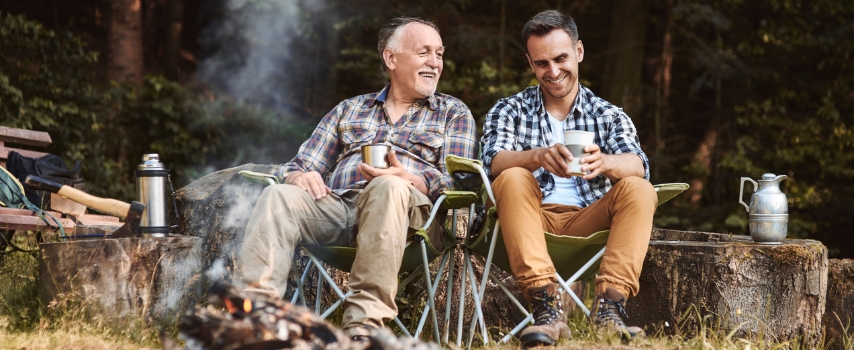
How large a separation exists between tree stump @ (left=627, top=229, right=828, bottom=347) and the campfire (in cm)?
153

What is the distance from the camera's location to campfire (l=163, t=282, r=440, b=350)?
1.67 metres

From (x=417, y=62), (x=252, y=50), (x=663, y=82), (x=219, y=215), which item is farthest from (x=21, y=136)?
(x=663, y=82)

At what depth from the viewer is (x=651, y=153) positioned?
296 inches

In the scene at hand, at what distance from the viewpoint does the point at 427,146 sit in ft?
10.0

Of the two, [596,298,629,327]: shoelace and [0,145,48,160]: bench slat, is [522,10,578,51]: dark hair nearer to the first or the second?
[596,298,629,327]: shoelace

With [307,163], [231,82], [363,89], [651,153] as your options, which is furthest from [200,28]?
[307,163]

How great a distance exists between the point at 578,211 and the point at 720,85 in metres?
5.20

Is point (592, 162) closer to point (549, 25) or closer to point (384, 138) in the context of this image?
point (549, 25)

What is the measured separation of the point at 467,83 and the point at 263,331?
555 cm

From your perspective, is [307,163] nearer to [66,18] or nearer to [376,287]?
[376,287]

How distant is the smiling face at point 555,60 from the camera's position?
2949 millimetres

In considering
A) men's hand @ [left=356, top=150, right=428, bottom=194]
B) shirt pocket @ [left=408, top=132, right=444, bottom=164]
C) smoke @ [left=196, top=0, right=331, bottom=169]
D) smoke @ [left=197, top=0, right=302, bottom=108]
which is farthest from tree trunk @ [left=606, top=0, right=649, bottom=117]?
men's hand @ [left=356, top=150, right=428, bottom=194]

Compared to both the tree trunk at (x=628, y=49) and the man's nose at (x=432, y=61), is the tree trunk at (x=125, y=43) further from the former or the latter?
the man's nose at (x=432, y=61)

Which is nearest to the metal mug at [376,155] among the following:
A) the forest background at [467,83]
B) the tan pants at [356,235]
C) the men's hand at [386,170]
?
the men's hand at [386,170]
